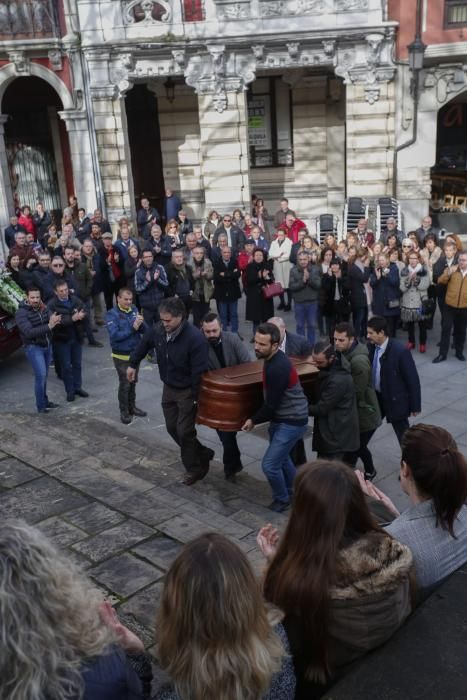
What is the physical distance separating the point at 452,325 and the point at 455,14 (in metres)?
10.3

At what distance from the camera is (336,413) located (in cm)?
605

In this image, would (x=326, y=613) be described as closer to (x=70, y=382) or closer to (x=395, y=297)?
(x=70, y=382)

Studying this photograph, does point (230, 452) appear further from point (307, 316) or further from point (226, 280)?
point (226, 280)

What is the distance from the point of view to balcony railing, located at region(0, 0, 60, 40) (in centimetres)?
1811

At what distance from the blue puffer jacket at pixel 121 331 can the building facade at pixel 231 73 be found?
36.1 ft

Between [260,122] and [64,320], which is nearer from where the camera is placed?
[64,320]

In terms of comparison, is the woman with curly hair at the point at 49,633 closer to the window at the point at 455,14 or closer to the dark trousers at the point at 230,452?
the dark trousers at the point at 230,452

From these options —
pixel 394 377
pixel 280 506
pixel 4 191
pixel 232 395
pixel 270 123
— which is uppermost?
pixel 270 123

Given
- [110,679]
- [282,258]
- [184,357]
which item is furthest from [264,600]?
[282,258]

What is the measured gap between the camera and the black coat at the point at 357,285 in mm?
11008

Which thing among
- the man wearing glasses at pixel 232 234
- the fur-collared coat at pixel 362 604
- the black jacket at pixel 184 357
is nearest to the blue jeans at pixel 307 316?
the man wearing glasses at pixel 232 234

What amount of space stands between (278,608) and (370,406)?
3.92 m

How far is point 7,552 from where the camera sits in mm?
2102

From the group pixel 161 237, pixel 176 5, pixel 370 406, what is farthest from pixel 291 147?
pixel 370 406
